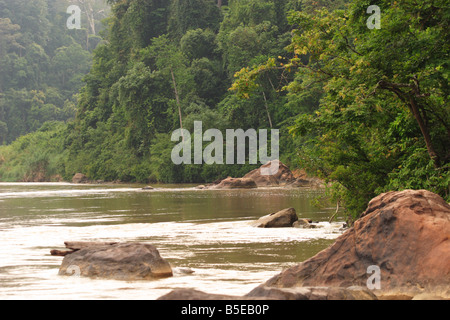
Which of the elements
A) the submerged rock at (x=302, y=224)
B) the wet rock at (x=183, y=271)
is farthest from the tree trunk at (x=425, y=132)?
the submerged rock at (x=302, y=224)

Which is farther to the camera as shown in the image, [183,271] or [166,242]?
[166,242]

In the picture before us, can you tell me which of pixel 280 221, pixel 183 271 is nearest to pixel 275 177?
pixel 280 221

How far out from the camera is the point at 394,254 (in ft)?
25.8

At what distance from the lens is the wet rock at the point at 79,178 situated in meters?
60.7

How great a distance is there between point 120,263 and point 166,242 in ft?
14.0

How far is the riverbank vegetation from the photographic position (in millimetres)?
11570

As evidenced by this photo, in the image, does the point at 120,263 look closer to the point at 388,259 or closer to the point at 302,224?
Answer: the point at 388,259

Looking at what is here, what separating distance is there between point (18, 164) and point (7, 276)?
68.6 meters

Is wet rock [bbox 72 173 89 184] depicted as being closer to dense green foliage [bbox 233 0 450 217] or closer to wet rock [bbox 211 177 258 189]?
wet rock [bbox 211 177 258 189]

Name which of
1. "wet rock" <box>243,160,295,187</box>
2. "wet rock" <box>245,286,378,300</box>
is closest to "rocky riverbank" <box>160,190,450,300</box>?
"wet rock" <box>245,286,378,300</box>

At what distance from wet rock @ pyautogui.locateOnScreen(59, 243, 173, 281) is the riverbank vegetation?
4185mm
